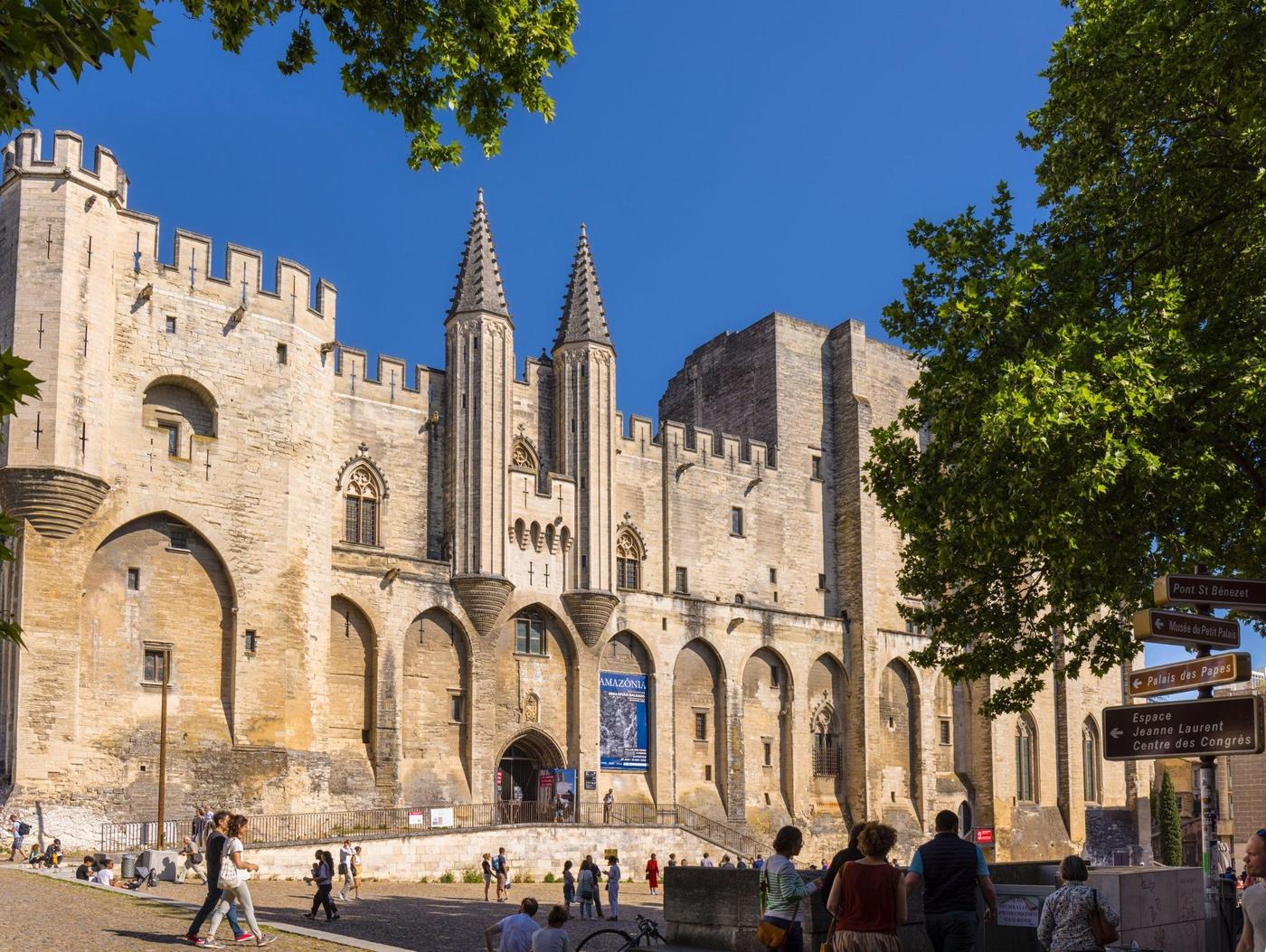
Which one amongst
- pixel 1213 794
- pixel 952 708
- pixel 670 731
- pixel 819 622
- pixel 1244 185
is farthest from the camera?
pixel 952 708

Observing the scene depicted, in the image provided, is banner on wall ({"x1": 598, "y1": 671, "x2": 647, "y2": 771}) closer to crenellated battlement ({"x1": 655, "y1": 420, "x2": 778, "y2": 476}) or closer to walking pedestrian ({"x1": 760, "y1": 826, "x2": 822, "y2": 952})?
crenellated battlement ({"x1": 655, "y1": 420, "x2": 778, "y2": 476})

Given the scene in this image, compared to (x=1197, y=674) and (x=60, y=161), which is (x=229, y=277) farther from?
(x=1197, y=674)

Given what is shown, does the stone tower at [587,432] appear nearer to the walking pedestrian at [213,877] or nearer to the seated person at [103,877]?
the seated person at [103,877]

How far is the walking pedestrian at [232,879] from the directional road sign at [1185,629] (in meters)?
9.44

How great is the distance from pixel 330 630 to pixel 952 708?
27.2 m

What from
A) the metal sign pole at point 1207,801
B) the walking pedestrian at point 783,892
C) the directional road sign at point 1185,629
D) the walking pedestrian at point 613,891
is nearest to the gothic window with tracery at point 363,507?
the walking pedestrian at point 613,891

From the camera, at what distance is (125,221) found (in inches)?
1293

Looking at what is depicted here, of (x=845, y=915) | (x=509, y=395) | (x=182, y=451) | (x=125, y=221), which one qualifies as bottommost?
(x=845, y=915)

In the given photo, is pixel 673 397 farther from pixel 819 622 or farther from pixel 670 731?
pixel 670 731

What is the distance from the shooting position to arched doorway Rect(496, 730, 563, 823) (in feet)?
128

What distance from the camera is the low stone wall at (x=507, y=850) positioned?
99.8ft

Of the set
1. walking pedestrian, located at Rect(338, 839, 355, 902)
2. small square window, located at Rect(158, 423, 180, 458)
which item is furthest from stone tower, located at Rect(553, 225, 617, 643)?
walking pedestrian, located at Rect(338, 839, 355, 902)

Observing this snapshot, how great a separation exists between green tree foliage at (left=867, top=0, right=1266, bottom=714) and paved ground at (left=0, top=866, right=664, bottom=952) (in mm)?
→ 8939

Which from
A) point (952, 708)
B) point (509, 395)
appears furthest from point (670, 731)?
point (952, 708)
